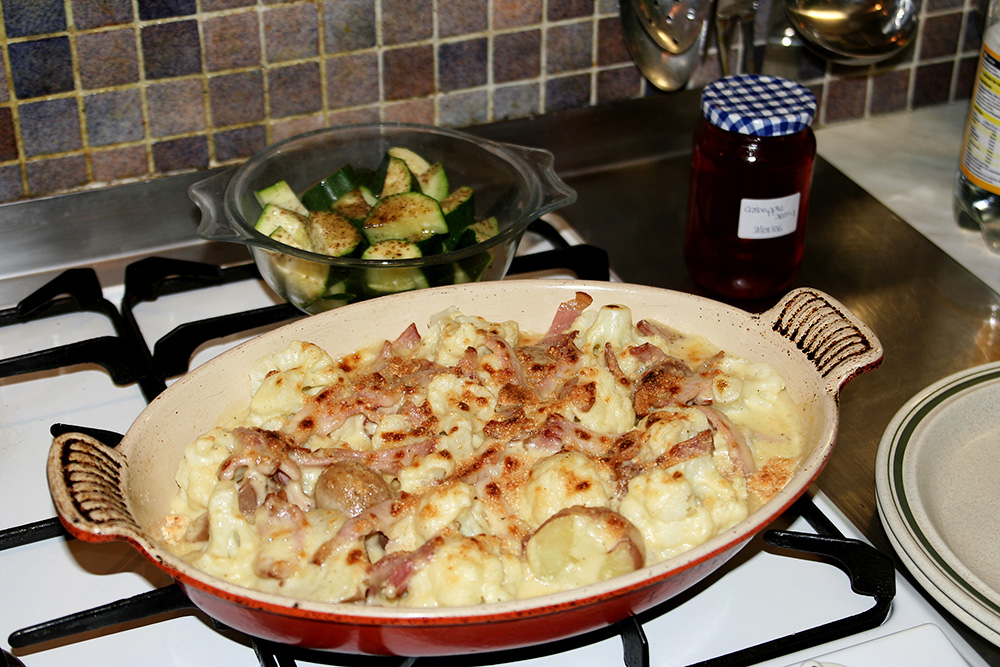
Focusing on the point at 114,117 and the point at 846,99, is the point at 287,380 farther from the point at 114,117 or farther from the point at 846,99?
the point at 846,99

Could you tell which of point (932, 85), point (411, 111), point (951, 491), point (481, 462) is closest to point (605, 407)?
point (481, 462)

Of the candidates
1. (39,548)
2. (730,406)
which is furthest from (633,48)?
(39,548)

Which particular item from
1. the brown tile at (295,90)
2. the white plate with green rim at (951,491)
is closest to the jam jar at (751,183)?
the white plate with green rim at (951,491)

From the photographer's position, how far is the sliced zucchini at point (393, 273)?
3.72ft

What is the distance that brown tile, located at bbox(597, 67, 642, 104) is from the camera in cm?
154

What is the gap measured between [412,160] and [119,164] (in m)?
0.39

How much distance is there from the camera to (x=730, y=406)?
97 cm

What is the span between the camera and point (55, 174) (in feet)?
4.33

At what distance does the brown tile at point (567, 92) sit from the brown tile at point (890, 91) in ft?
1.77

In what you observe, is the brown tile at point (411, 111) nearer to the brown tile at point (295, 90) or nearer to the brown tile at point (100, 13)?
the brown tile at point (295, 90)

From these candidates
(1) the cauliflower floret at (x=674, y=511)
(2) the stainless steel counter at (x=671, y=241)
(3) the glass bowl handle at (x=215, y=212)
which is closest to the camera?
(1) the cauliflower floret at (x=674, y=511)

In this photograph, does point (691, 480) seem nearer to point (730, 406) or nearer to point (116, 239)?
point (730, 406)

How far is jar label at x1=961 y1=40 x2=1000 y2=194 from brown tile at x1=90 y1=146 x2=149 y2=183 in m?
1.09

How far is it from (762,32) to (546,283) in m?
0.75
